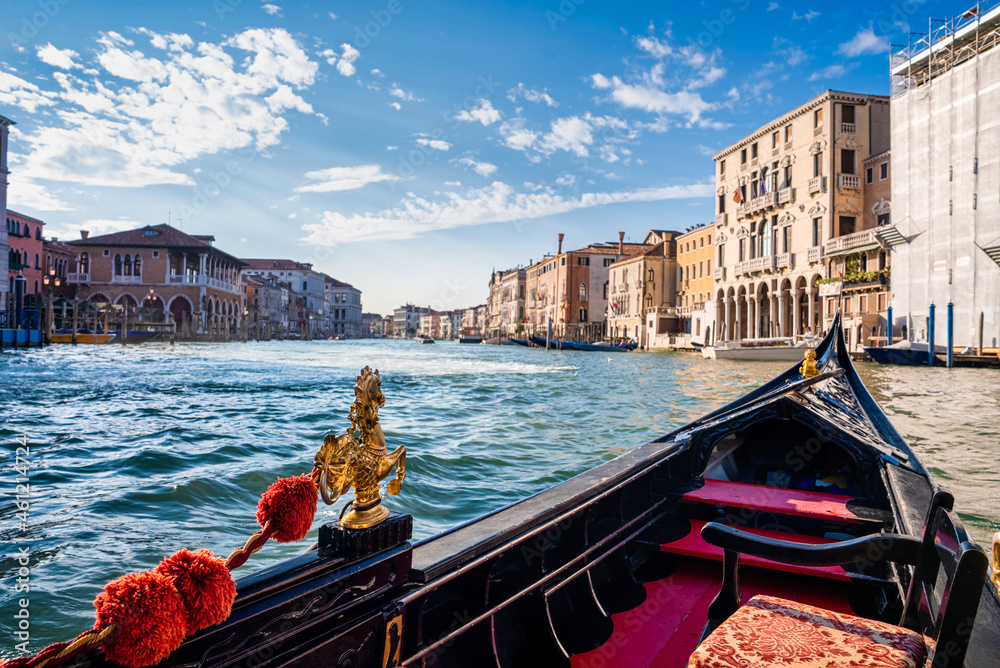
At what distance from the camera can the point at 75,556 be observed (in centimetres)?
260

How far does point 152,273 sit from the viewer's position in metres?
32.7

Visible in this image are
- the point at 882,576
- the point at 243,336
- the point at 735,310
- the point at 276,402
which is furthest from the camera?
the point at 243,336

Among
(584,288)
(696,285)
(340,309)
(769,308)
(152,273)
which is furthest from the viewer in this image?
(340,309)

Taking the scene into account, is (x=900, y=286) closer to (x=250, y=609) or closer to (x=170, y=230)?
(x=250, y=609)

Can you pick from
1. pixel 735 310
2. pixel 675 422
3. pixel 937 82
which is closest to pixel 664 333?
pixel 735 310

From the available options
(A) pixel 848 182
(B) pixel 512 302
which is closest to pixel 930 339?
(A) pixel 848 182

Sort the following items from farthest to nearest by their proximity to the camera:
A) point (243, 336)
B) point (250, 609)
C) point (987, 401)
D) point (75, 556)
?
point (243, 336) → point (987, 401) → point (75, 556) → point (250, 609)

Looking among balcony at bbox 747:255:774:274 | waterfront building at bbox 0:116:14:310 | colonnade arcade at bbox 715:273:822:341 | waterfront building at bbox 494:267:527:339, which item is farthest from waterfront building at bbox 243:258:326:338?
balcony at bbox 747:255:774:274

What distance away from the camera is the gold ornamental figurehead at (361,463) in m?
0.96

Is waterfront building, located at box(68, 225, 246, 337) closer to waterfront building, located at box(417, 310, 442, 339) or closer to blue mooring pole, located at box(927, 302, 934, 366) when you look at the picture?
blue mooring pole, located at box(927, 302, 934, 366)

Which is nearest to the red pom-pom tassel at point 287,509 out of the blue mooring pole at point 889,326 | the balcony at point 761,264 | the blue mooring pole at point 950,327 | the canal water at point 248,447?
the canal water at point 248,447

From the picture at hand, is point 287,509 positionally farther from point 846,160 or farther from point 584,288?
point 584,288

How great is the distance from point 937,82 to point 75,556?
829 inches

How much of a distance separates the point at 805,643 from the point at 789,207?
2454 centimetres
